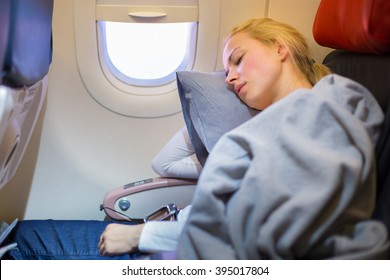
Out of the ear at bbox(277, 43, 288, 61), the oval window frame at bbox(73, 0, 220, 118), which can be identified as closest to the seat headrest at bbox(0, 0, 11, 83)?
the oval window frame at bbox(73, 0, 220, 118)

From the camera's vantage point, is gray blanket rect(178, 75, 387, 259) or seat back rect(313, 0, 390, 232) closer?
gray blanket rect(178, 75, 387, 259)

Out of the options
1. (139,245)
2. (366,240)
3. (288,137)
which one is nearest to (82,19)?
(139,245)

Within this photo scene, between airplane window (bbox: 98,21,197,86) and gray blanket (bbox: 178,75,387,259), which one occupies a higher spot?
airplane window (bbox: 98,21,197,86)

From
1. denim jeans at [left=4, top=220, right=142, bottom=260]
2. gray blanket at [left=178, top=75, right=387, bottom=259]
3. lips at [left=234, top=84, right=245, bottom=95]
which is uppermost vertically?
lips at [left=234, top=84, right=245, bottom=95]

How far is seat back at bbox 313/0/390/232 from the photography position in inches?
32.2

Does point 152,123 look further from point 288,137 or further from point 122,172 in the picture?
point 288,137

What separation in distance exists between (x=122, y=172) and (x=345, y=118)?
3.62ft

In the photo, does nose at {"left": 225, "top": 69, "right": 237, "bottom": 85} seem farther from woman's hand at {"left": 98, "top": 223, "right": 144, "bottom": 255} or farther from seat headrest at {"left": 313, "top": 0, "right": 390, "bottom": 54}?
woman's hand at {"left": 98, "top": 223, "right": 144, "bottom": 255}

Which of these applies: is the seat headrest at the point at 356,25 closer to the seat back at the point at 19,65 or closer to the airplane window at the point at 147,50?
the airplane window at the point at 147,50

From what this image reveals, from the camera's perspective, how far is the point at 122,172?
1.60 metres

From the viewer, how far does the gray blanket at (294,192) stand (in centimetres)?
66

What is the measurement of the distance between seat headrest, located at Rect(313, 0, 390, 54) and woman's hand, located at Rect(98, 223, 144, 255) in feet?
2.65

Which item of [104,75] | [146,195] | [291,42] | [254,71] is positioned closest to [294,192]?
[254,71]

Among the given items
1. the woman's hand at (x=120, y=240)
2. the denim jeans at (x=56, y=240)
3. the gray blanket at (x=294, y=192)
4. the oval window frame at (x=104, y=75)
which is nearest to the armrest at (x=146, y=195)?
the denim jeans at (x=56, y=240)
